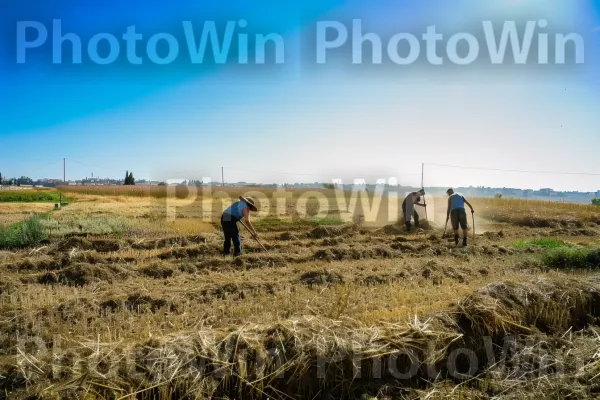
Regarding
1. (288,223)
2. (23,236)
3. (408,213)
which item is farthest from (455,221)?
(23,236)

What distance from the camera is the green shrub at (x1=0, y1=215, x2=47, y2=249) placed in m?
11.4

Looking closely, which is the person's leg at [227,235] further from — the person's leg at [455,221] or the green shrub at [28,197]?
the green shrub at [28,197]

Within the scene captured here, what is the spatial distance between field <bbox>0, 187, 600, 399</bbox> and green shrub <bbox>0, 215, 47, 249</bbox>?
2.22 m

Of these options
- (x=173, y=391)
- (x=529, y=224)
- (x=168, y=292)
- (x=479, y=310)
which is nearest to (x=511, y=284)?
(x=479, y=310)

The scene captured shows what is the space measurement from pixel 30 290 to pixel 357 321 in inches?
215

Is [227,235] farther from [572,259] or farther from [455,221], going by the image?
[572,259]

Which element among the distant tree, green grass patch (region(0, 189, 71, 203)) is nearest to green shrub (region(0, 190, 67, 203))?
green grass patch (region(0, 189, 71, 203))

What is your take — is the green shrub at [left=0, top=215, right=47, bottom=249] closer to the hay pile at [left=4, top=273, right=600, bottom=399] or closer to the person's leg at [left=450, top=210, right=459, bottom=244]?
the hay pile at [left=4, top=273, right=600, bottom=399]

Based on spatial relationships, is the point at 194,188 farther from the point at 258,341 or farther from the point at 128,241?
the point at 258,341

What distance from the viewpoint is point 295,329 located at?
166 inches

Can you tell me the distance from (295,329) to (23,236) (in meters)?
10.8

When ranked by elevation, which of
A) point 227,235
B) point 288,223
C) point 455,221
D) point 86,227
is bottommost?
point 288,223

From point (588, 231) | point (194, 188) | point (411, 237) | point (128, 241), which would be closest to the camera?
point (128, 241)

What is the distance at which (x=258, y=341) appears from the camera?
4.08 m
